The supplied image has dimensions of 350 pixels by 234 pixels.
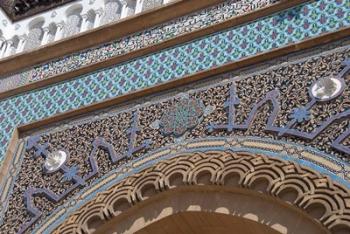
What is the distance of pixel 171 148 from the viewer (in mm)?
3252

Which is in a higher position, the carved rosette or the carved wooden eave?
the carved wooden eave

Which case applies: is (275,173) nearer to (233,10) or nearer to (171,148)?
(171,148)

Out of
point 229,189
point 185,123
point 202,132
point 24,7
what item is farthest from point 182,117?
point 24,7

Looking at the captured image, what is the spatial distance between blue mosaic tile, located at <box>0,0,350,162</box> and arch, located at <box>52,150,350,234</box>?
2.05 ft

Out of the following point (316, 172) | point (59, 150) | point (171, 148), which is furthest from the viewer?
point (59, 150)

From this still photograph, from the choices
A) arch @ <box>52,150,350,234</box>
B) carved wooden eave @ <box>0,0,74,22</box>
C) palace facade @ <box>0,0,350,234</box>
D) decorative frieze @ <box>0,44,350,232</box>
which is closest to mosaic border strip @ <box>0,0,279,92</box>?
palace facade @ <box>0,0,350,234</box>

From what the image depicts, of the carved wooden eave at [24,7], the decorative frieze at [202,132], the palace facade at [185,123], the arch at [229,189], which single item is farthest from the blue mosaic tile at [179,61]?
the carved wooden eave at [24,7]

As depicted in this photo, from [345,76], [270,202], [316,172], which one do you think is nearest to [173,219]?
[270,202]

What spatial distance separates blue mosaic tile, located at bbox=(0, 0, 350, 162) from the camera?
3.31m

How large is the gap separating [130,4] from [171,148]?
1373 mm

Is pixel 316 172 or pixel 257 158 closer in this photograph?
pixel 316 172

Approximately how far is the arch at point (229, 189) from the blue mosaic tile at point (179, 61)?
625mm

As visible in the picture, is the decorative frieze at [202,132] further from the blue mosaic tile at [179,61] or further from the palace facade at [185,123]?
the blue mosaic tile at [179,61]

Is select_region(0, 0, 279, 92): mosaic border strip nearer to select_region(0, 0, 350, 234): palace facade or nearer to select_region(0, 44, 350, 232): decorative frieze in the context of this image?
select_region(0, 0, 350, 234): palace facade
